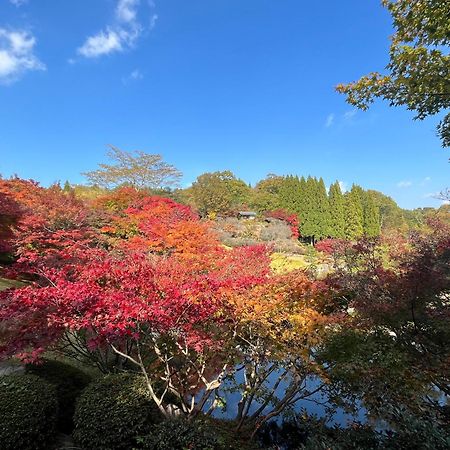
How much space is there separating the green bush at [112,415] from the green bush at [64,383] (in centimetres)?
70

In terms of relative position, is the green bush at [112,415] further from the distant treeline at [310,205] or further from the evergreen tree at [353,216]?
the evergreen tree at [353,216]

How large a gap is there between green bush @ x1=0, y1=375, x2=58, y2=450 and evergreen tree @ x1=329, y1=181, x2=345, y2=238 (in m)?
35.8

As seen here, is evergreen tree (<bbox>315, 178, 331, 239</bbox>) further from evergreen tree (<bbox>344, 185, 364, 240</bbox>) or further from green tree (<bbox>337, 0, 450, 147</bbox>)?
green tree (<bbox>337, 0, 450, 147</bbox>)

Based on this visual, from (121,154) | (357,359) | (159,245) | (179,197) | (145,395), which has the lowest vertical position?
(145,395)

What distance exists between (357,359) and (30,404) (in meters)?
4.73

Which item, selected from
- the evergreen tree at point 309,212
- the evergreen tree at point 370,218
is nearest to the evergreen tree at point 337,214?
the evergreen tree at point 309,212

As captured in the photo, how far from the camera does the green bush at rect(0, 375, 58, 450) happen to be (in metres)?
4.15

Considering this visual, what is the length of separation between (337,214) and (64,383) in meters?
36.8

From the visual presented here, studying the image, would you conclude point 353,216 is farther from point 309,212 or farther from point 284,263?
point 284,263

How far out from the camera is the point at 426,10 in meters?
4.81

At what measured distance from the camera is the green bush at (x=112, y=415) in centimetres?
433

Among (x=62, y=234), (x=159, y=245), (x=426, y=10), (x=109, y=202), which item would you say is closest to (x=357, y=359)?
(x=426, y=10)

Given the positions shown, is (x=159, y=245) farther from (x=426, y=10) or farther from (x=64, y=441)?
(x=426, y=10)

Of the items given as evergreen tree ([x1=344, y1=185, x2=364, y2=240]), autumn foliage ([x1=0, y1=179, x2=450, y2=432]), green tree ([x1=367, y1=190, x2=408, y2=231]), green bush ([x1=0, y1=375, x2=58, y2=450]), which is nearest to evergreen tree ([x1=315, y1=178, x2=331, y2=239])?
evergreen tree ([x1=344, y1=185, x2=364, y2=240])
